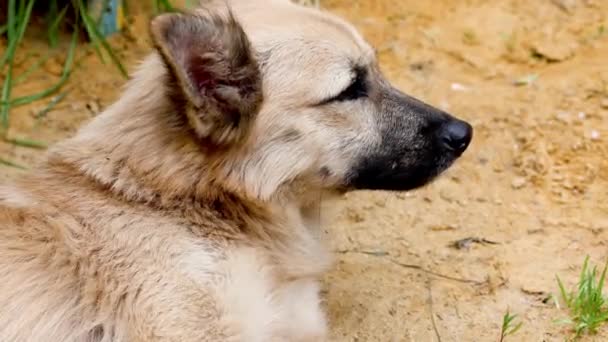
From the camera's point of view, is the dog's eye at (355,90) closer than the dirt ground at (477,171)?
Yes

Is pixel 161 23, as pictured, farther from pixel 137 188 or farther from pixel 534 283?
pixel 534 283

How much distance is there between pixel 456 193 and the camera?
14.6ft

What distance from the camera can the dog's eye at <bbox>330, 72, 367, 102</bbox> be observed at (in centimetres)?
323

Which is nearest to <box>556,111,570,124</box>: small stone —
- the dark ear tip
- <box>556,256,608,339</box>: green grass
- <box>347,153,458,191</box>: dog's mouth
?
<box>556,256,608,339</box>: green grass

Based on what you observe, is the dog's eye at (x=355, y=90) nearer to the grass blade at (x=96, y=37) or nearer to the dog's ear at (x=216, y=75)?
the dog's ear at (x=216, y=75)

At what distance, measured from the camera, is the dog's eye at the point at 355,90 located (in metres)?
3.23

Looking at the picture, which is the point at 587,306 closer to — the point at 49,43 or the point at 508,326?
the point at 508,326

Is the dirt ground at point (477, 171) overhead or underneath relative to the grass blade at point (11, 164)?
underneath

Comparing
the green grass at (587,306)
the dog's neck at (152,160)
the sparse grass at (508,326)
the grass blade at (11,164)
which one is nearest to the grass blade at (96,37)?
the grass blade at (11,164)

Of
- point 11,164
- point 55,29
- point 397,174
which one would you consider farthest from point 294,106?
point 55,29

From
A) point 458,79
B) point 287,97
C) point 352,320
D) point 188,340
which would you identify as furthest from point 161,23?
point 458,79

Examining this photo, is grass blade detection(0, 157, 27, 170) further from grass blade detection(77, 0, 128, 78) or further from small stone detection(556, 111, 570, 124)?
small stone detection(556, 111, 570, 124)

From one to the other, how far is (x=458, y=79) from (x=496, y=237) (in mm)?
1291

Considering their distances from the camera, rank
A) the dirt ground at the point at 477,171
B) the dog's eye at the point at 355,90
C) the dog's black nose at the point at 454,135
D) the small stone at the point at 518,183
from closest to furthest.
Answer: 1. the dog's eye at the point at 355,90
2. the dog's black nose at the point at 454,135
3. the dirt ground at the point at 477,171
4. the small stone at the point at 518,183
